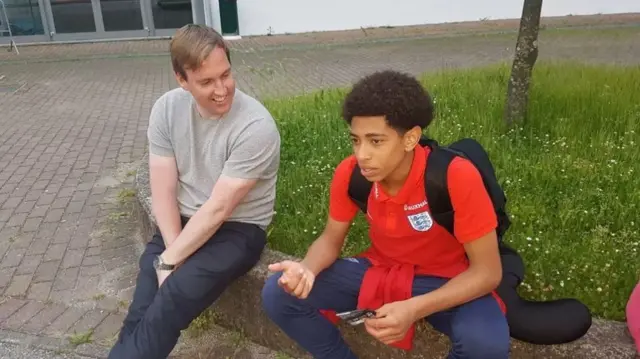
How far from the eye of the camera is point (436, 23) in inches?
565

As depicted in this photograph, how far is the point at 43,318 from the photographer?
3.22m

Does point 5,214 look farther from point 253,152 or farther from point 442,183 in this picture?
point 442,183

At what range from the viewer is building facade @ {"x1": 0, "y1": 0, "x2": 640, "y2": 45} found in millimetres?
13242

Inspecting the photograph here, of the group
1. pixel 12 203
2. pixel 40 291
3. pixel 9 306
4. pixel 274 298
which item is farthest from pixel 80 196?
pixel 274 298

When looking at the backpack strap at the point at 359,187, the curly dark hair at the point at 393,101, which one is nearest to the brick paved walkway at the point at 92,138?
the backpack strap at the point at 359,187

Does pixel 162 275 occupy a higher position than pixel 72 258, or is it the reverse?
pixel 162 275

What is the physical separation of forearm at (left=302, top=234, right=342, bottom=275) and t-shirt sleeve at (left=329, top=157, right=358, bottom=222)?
0.10 metres

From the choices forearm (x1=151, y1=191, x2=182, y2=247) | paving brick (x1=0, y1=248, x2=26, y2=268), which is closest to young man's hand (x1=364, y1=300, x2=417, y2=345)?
forearm (x1=151, y1=191, x2=182, y2=247)

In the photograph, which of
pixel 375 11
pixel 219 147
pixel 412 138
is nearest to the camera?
pixel 412 138

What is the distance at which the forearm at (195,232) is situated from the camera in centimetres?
260

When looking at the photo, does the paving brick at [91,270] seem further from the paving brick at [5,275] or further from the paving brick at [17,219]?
the paving brick at [17,219]

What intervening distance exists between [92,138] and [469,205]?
17.0ft

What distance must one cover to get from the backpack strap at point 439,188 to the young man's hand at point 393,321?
0.31 m

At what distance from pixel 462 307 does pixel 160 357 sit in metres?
1.22
